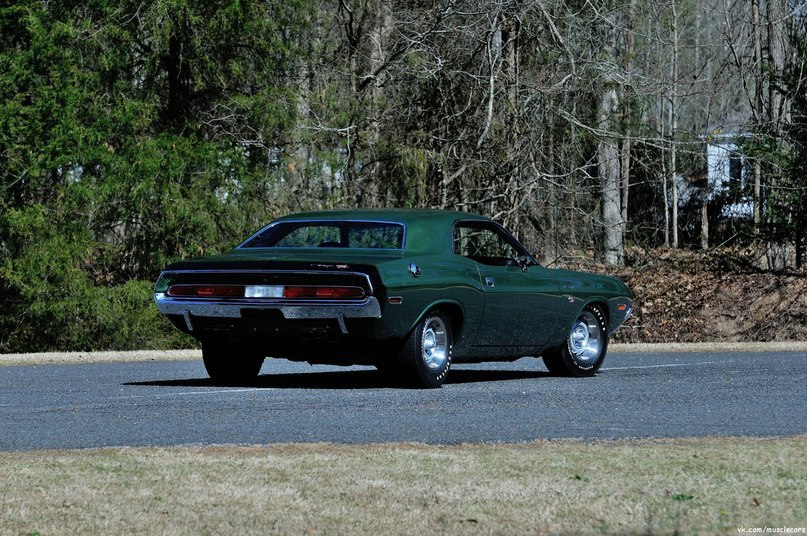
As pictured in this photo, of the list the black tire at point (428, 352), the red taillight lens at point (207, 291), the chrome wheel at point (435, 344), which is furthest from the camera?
the chrome wheel at point (435, 344)

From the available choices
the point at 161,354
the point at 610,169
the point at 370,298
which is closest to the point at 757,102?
the point at 610,169

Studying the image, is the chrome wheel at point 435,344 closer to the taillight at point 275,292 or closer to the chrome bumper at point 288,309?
the chrome bumper at point 288,309

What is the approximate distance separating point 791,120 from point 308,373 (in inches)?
708

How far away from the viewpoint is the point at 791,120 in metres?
29.4

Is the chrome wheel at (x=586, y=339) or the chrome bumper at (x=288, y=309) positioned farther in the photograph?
the chrome wheel at (x=586, y=339)

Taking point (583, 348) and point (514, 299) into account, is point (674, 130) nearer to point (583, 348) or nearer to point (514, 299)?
point (583, 348)

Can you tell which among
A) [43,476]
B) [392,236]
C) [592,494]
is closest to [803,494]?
[592,494]

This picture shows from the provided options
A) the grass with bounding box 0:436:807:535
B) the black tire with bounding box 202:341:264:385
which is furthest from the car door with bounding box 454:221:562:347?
the grass with bounding box 0:436:807:535

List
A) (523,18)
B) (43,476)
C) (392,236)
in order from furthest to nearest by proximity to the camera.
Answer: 1. (523,18)
2. (392,236)
3. (43,476)

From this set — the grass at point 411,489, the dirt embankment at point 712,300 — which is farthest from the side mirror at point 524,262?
the dirt embankment at point 712,300

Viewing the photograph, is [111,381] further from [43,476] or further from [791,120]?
[791,120]

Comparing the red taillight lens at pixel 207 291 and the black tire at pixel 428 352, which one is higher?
the red taillight lens at pixel 207 291

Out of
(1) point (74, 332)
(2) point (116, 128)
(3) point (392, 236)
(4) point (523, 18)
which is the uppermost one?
(4) point (523, 18)

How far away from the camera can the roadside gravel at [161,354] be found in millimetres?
17547
